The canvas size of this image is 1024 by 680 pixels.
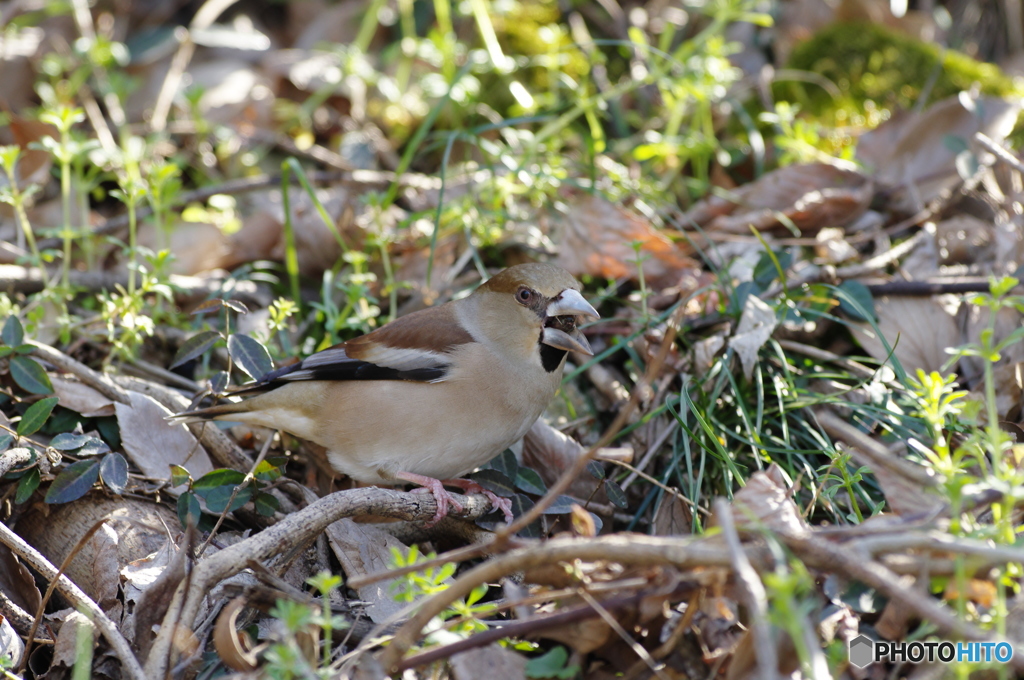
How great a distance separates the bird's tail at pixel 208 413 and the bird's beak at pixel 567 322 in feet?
3.81

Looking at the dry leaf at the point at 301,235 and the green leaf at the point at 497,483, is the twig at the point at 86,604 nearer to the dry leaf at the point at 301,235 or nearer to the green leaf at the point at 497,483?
the green leaf at the point at 497,483

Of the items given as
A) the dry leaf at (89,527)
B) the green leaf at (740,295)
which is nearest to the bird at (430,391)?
the dry leaf at (89,527)

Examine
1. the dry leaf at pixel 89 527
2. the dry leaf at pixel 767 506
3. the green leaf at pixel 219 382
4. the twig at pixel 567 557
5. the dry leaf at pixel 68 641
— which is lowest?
the dry leaf at pixel 89 527

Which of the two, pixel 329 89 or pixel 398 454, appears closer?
pixel 398 454

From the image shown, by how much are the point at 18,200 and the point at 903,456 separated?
3.58m

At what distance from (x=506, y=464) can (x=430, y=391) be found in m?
0.40

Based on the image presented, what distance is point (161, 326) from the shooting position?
389 cm

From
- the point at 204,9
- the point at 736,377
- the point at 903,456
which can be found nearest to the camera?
the point at 903,456

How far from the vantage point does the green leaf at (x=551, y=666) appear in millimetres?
2115

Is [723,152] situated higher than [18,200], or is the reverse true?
[18,200]

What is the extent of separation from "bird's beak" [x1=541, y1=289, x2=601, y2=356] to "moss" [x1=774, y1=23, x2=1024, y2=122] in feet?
8.56

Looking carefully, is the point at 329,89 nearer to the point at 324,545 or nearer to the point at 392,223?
the point at 392,223

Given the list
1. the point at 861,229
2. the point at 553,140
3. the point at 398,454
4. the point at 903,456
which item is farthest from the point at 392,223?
the point at 903,456

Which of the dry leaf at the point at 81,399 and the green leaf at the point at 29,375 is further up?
the green leaf at the point at 29,375
